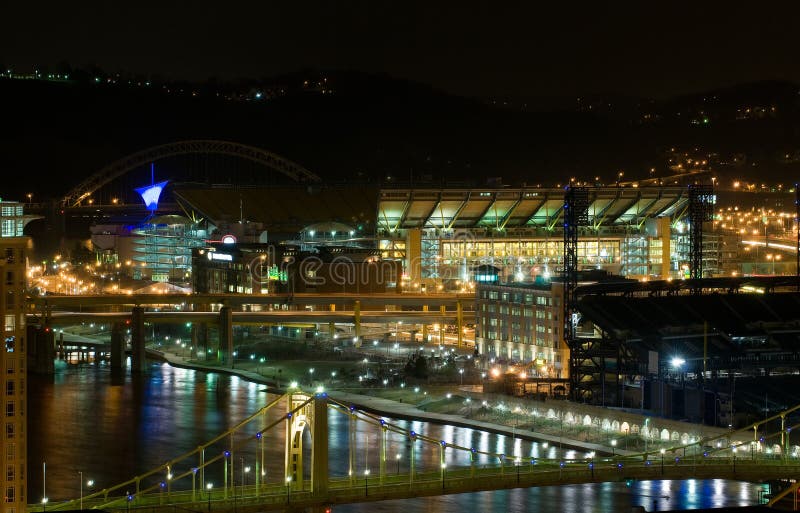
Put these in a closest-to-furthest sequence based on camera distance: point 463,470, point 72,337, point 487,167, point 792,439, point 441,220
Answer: point 463,470, point 792,439, point 72,337, point 441,220, point 487,167

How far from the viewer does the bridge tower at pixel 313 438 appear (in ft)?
88.6

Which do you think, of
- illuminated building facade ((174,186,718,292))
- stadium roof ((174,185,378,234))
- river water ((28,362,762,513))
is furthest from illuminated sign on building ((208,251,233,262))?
A: river water ((28,362,762,513))

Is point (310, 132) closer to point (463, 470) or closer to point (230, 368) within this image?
point (230, 368)

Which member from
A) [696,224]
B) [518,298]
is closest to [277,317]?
[518,298]

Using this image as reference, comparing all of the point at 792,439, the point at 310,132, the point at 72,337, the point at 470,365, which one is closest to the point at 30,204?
the point at 72,337

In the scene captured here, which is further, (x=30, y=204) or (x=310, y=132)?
(x=310, y=132)

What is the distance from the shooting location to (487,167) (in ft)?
411

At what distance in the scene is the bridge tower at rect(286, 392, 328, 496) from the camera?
27.0 meters

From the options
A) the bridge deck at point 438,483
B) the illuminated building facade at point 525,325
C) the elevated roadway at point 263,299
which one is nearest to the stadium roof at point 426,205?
the elevated roadway at point 263,299

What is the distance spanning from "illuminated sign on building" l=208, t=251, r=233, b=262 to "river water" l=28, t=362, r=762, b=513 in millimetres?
16520

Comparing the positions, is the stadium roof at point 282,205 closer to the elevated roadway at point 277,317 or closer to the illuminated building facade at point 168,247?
the illuminated building facade at point 168,247

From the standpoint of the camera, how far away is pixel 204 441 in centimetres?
3919

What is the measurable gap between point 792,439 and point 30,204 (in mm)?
73959

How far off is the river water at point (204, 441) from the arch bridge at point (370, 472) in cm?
61
